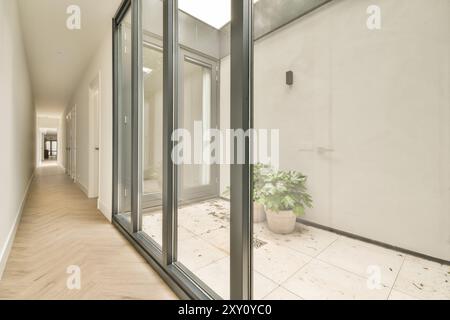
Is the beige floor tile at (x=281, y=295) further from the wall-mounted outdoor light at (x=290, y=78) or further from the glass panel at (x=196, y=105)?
the wall-mounted outdoor light at (x=290, y=78)

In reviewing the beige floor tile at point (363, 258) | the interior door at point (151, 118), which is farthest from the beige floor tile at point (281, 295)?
the interior door at point (151, 118)

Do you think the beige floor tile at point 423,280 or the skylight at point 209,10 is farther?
the skylight at point 209,10

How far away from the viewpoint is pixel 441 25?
4.06 feet

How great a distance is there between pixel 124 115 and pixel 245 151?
2.35m

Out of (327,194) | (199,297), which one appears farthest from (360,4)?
(199,297)

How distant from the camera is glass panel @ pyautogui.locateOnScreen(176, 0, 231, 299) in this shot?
1715 millimetres

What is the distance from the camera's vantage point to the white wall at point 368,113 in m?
1.28

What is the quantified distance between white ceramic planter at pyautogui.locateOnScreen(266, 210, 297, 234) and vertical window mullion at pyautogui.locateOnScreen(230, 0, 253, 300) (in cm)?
54

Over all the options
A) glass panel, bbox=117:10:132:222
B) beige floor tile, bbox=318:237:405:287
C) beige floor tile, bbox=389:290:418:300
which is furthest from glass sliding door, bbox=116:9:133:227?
beige floor tile, bbox=389:290:418:300

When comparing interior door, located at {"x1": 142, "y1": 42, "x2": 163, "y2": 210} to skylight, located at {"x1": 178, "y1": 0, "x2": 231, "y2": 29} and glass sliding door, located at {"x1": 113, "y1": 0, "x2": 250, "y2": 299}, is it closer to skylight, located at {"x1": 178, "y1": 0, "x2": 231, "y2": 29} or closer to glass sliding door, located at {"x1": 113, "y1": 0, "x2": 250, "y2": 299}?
glass sliding door, located at {"x1": 113, "y1": 0, "x2": 250, "y2": 299}

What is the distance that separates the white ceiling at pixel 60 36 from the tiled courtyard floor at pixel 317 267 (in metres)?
2.91

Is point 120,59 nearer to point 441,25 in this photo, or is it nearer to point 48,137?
point 441,25

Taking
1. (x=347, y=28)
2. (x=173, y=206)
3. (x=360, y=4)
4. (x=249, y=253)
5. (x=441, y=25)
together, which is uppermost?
(x=360, y=4)
